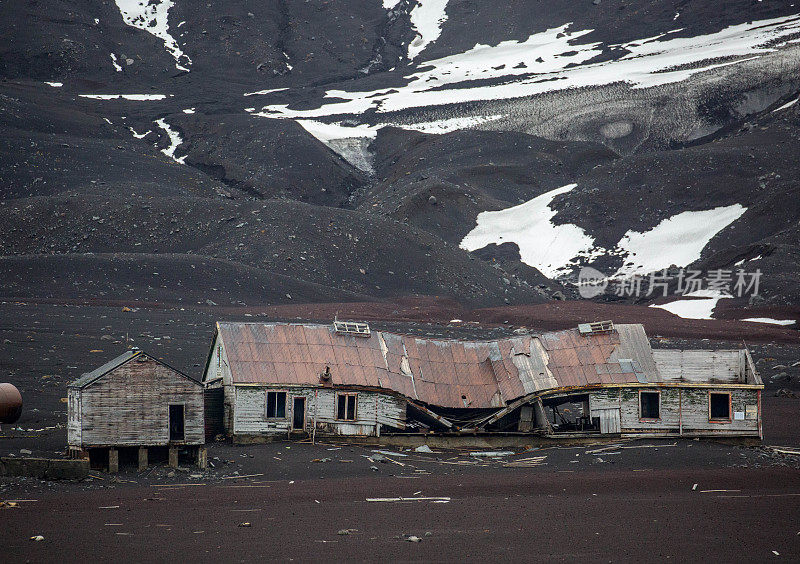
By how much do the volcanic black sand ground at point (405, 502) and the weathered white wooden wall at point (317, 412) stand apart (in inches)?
27.2

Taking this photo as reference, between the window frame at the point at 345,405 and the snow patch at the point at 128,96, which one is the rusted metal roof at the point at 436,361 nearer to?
the window frame at the point at 345,405

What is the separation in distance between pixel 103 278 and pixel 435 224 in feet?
131

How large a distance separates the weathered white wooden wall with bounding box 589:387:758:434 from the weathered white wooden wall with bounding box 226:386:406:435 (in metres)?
6.43

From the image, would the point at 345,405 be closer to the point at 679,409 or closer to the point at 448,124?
the point at 679,409

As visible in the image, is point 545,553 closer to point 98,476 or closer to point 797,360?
point 98,476

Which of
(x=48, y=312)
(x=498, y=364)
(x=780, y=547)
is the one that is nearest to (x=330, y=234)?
(x=48, y=312)

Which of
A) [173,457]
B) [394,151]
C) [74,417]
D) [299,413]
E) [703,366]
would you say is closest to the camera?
[74,417]

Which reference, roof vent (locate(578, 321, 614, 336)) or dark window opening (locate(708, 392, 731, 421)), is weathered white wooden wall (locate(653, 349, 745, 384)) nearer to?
dark window opening (locate(708, 392, 731, 421))

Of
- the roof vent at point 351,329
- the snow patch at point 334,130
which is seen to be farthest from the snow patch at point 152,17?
the roof vent at point 351,329

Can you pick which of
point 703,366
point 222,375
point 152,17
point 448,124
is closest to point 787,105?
point 448,124

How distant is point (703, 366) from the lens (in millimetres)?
33031

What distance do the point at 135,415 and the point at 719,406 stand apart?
17.7 metres

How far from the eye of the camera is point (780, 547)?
1734 centimetres

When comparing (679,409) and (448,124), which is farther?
(448,124)
